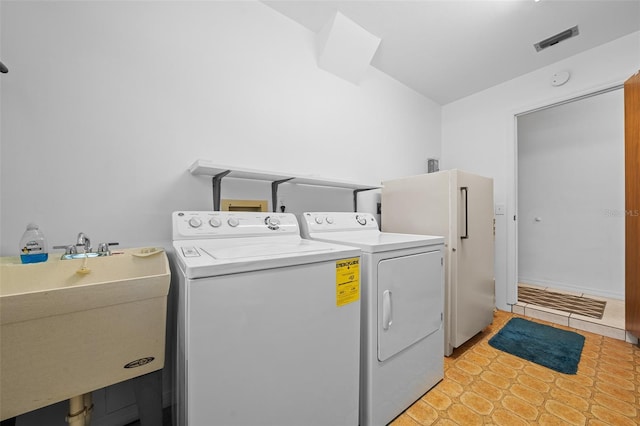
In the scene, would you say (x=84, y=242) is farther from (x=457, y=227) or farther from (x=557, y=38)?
(x=557, y=38)

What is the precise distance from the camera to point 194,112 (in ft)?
4.99

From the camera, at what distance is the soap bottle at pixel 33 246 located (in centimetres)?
101

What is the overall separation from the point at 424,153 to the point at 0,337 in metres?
3.42

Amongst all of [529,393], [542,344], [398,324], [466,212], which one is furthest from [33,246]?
[542,344]

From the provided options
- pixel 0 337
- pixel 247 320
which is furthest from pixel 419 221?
pixel 0 337

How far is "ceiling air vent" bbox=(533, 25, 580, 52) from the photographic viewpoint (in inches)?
80.4

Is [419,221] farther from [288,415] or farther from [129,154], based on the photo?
[129,154]

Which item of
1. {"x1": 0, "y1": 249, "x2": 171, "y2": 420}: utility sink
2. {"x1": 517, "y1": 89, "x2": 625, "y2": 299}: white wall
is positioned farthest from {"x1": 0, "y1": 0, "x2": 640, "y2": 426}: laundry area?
{"x1": 517, "y1": 89, "x2": 625, "y2": 299}: white wall

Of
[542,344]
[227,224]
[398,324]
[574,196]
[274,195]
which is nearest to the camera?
[398,324]

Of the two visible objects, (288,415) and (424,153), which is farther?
(424,153)

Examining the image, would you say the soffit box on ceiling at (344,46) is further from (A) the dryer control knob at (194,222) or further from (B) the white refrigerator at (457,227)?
(A) the dryer control knob at (194,222)

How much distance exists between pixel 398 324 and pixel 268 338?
29.1 inches

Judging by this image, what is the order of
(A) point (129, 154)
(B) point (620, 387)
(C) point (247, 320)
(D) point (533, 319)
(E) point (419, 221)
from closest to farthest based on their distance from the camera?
(C) point (247, 320) → (A) point (129, 154) → (B) point (620, 387) → (E) point (419, 221) → (D) point (533, 319)

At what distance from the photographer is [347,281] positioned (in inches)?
43.4
